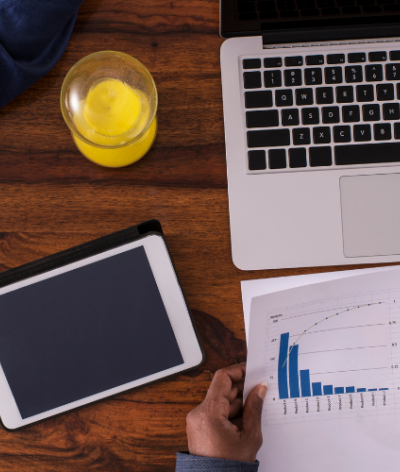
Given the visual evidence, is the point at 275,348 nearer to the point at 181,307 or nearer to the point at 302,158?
the point at 181,307

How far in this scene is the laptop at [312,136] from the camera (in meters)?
0.52

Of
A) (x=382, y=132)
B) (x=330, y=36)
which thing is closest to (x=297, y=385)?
(x=382, y=132)

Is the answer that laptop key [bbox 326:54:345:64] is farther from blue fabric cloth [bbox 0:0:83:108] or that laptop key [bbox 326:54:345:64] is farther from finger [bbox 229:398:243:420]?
finger [bbox 229:398:243:420]

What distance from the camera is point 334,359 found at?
1.77 feet

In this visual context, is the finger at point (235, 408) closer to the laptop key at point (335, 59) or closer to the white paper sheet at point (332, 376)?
the white paper sheet at point (332, 376)

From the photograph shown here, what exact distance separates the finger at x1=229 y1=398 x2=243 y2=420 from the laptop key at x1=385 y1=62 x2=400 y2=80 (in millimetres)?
469

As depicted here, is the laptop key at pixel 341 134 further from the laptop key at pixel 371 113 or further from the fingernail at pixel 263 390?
the fingernail at pixel 263 390

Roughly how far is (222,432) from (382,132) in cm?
43

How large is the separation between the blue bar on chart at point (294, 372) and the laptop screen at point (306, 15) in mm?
405

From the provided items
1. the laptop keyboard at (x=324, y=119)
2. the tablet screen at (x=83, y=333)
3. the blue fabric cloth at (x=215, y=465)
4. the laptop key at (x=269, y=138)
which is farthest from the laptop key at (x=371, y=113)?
the blue fabric cloth at (x=215, y=465)

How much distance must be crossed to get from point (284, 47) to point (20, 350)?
20.3 inches

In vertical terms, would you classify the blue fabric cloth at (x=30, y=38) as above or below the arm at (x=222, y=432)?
→ above

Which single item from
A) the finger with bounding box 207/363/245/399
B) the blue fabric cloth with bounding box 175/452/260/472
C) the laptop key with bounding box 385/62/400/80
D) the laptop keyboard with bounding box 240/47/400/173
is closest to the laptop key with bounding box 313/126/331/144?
the laptop keyboard with bounding box 240/47/400/173

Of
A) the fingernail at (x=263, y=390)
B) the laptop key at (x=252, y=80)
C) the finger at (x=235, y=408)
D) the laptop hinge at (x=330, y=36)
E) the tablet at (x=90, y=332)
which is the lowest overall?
the finger at (x=235, y=408)
